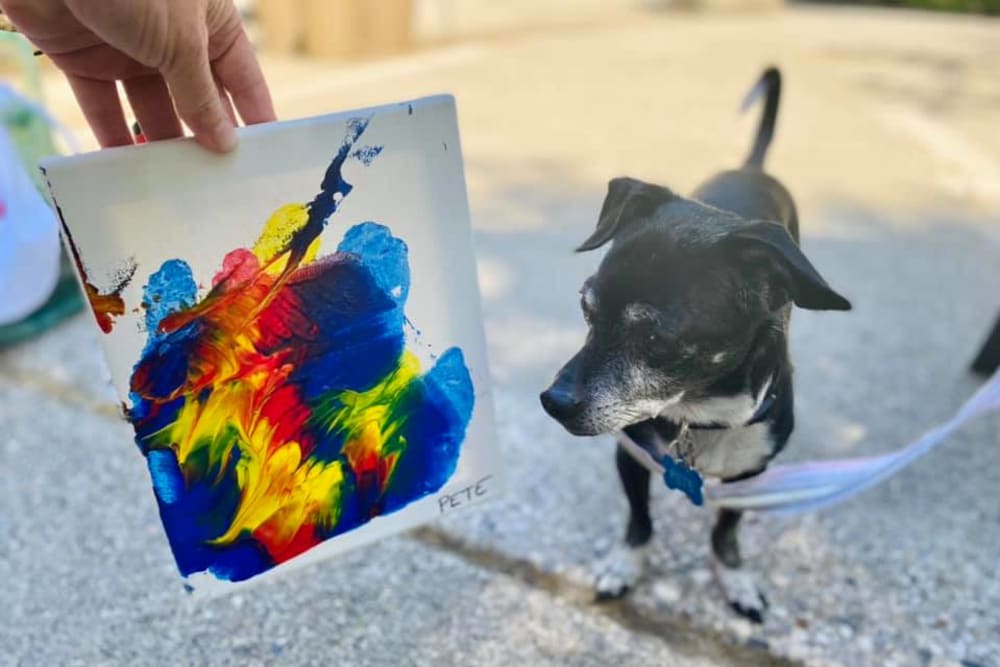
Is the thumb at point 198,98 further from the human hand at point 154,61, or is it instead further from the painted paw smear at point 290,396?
the painted paw smear at point 290,396

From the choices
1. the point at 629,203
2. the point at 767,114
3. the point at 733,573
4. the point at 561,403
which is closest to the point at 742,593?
the point at 733,573

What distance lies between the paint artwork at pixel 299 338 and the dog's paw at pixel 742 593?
0.63 meters

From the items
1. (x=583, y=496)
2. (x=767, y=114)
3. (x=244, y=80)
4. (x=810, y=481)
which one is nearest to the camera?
(x=244, y=80)

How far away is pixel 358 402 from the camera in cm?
139

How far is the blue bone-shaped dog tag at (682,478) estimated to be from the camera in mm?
1491

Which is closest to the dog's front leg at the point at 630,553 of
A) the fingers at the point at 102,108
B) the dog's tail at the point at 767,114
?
the dog's tail at the point at 767,114

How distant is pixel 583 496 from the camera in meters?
2.09

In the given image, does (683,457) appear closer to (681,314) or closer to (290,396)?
(681,314)

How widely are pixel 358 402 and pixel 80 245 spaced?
489 mm

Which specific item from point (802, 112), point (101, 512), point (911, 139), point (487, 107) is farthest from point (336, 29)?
point (101, 512)

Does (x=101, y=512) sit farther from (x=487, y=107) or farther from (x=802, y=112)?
(x=802, y=112)

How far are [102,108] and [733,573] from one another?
151 cm

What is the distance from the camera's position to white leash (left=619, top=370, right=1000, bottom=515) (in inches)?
63.5

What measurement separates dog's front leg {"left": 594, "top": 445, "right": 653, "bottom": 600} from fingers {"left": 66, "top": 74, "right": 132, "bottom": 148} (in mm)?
1141
